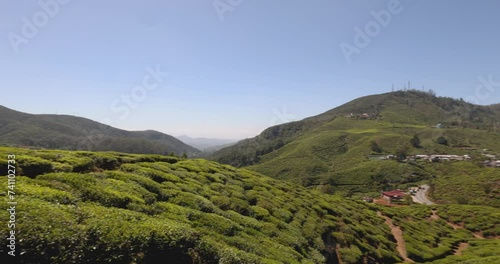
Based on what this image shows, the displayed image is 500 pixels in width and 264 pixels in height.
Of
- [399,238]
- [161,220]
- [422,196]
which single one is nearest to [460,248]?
[399,238]

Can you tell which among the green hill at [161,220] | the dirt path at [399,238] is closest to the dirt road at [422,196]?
the dirt path at [399,238]

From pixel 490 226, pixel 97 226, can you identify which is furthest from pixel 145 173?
pixel 490 226

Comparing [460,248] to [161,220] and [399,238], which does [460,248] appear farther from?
[161,220]

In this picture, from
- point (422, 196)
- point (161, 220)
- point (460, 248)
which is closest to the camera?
point (161, 220)

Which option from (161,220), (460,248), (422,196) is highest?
(161,220)

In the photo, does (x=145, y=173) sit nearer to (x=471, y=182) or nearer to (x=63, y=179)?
(x=63, y=179)

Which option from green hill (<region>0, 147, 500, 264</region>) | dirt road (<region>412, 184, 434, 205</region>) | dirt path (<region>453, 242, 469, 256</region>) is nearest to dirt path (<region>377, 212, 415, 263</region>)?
green hill (<region>0, 147, 500, 264</region>)

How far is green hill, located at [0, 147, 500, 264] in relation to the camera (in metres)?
11.3

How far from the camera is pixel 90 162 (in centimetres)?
2130

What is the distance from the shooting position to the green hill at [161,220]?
11281 millimetres

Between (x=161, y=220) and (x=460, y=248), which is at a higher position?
(x=161, y=220)

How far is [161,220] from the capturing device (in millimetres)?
15391

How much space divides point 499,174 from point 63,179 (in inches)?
7535

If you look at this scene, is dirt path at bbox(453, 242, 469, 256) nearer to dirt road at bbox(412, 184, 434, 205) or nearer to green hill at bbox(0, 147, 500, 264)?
green hill at bbox(0, 147, 500, 264)
